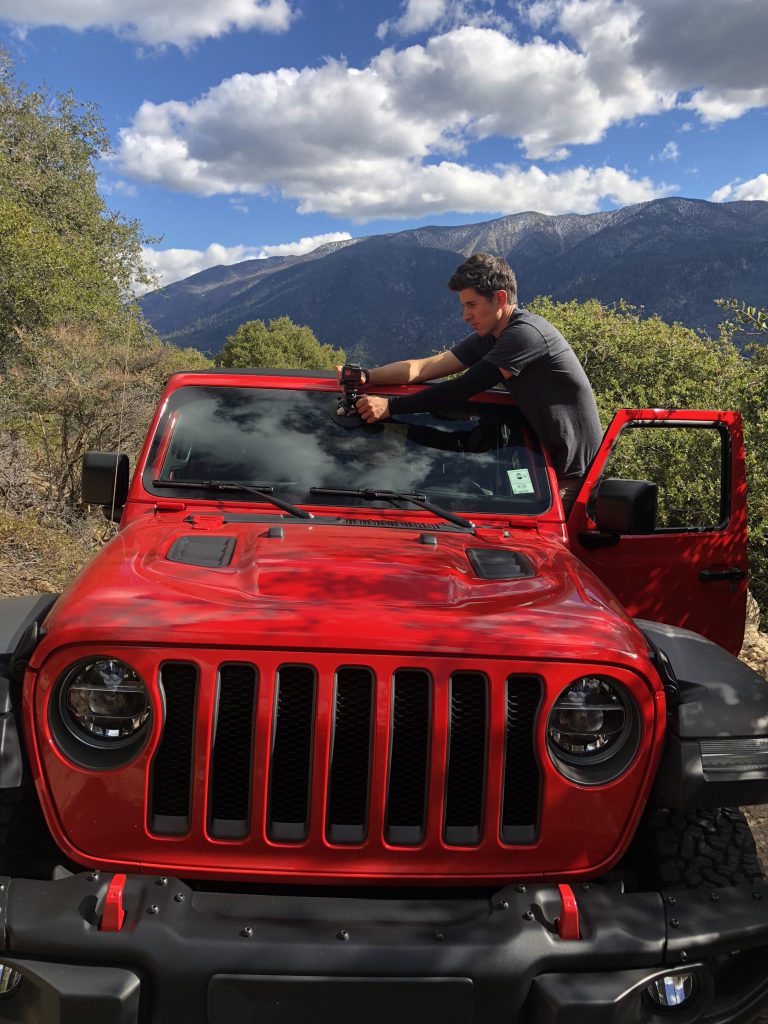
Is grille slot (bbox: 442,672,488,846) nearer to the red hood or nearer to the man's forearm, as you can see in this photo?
the red hood

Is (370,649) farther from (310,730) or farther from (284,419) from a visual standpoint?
(284,419)

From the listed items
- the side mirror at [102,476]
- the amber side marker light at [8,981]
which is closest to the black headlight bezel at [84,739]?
the amber side marker light at [8,981]

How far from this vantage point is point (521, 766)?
2.06 m

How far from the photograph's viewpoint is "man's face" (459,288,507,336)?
4004 millimetres

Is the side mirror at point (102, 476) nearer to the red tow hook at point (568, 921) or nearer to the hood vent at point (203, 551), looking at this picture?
the hood vent at point (203, 551)

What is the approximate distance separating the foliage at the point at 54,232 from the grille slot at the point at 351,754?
1722cm

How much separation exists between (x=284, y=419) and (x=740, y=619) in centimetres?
212

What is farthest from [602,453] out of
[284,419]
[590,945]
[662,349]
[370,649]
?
[662,349]

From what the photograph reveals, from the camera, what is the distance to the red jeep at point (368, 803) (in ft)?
5.75

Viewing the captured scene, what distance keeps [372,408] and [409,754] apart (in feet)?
5.97

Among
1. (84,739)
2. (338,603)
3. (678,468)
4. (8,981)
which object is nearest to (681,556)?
(338,603)

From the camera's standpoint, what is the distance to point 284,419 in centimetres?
360

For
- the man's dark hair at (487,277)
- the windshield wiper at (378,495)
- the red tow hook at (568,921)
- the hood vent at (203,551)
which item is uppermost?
the man's dark hair at (487,277)

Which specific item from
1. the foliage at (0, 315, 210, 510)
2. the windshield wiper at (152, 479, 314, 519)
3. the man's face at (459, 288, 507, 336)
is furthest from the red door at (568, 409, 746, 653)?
the foliage at (0, 315, 210, 510)
